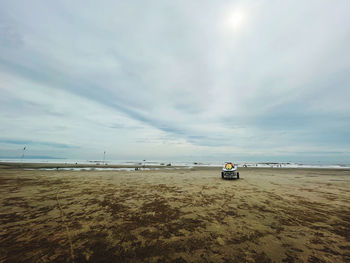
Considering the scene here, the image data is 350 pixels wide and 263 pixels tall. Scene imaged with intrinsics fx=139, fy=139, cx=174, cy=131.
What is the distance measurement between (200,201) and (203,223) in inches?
123

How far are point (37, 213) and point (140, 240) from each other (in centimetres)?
584

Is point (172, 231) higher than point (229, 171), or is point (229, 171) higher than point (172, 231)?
point (229, 171)

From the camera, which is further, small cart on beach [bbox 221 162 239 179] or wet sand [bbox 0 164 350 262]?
small cart on beach [bbox 221 162 239 179]

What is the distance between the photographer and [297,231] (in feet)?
17.1

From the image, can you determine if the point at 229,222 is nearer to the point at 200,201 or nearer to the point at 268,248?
the point at 268,248

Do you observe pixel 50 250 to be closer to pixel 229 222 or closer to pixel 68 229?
pixel 68 229

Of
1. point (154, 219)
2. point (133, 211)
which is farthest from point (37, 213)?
point (154, 219)

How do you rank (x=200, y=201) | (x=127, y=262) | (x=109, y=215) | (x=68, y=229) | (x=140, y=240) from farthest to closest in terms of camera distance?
(x=200, y=201) → (x=109, y=215) → (x=68, y=229) → (x=140, y=240) → (x=127, y=262)

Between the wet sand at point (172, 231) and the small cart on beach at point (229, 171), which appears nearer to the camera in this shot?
the wet sand at point (172, 231)

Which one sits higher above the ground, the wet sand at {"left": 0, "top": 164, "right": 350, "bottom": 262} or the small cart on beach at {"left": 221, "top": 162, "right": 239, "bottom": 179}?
the small cart on beach at {"left": 221, "top": 162, "right": 239, "bottom": 179}

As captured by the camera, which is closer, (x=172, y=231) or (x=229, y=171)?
(x=172, y=231)

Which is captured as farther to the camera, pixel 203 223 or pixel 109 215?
pixel 109 215

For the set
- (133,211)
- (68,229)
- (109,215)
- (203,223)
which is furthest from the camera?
(133,211)

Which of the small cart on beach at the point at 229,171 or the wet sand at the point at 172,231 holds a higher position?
the small cart on beach at the point at 229,171
